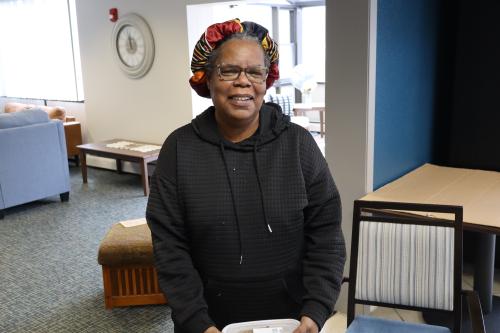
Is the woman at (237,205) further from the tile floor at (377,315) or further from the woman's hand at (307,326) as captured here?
the tile floor at (377,315)

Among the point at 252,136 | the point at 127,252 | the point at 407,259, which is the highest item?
the point at 252,136

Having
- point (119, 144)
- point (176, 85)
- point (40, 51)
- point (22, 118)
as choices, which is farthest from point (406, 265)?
point (40, 51)

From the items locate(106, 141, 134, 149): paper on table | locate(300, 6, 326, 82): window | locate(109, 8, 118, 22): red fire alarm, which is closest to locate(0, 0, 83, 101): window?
locate(109, 8, 118, 22): red fire alarm

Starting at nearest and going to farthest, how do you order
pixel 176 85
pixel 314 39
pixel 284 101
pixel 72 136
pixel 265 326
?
pixel 265 326, pixel 176 85, pixel 72 136, pixel 284 101, pixel 314 39

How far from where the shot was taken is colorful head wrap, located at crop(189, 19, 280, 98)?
1192 mm

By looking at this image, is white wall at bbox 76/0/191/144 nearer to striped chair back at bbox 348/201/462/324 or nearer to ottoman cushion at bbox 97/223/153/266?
ottoman cushion at bbox 97/223/153/266

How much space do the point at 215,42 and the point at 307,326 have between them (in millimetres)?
732

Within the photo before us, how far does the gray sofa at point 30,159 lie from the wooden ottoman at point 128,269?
2.19 m

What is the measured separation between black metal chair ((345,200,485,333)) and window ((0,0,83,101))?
5717 millimetres

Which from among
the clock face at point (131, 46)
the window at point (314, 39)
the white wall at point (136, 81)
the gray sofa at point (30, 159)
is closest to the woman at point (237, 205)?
the gray sofa at point (30, 159)

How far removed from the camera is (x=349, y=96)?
2.29 meters

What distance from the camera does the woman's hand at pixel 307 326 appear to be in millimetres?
1188

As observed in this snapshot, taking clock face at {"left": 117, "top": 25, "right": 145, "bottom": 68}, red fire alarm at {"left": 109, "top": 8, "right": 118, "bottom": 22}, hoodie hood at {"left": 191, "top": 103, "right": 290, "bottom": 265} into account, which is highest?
red fire alarm at {"left": 109, "top": 8, "right": 118, "bottom": 22}

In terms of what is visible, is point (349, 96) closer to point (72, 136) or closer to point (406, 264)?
point (406, 264)
